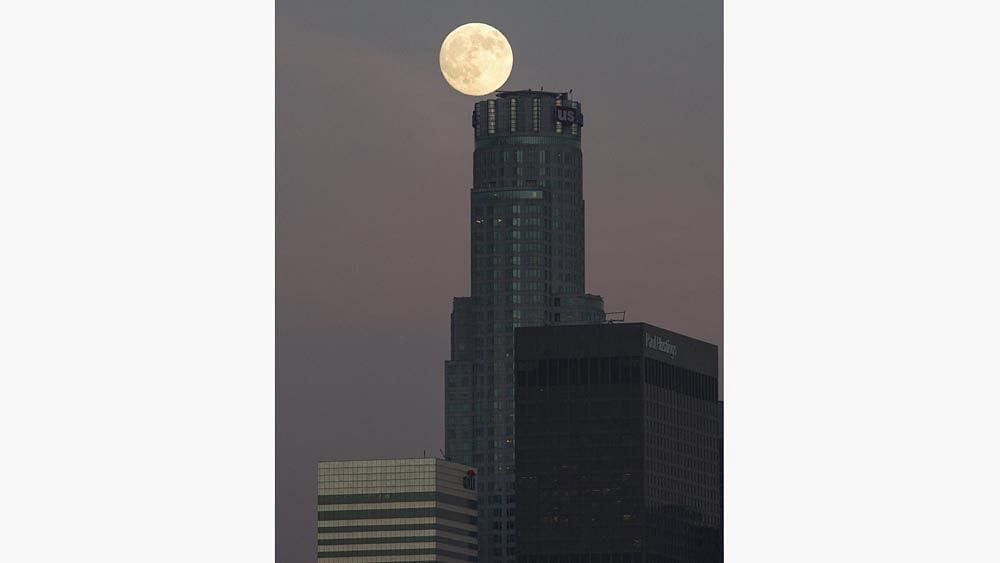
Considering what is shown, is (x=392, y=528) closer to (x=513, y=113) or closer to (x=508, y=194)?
(x=508, y=194)

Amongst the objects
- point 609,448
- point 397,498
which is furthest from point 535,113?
point 397,498

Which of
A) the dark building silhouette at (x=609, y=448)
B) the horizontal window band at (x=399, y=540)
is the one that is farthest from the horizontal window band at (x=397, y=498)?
the dark building silhouette at (x=609, y=448)

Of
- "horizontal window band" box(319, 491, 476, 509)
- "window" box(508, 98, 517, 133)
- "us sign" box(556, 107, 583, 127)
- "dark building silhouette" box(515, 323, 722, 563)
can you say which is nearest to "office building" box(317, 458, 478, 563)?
"horizontal window band" box(319, 491, 476, 509)

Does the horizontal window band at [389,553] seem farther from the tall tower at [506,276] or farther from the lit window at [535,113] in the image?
the lit window at [535,113]

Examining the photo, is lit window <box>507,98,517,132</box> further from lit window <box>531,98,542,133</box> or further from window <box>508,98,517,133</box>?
Result: lit window <box>531,98,542,133</box>
